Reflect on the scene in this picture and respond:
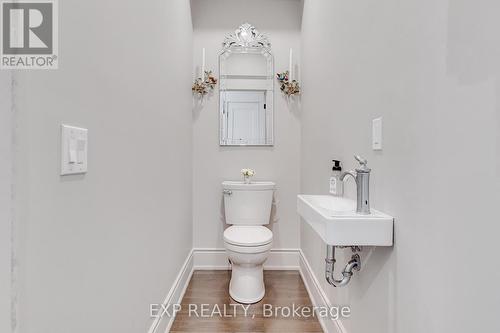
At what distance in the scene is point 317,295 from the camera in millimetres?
1813

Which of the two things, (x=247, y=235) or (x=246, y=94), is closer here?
(x=247, y=235)

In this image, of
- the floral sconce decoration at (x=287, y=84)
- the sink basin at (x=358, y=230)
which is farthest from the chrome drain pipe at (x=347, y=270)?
the floral sconce decoration at (x=287, y=84)

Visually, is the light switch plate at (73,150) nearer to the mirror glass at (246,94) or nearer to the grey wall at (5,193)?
the grey wall at (5,193)

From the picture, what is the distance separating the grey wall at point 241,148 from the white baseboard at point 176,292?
0.27 m

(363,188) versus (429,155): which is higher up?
(429,155)

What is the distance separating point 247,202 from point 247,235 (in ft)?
1.29

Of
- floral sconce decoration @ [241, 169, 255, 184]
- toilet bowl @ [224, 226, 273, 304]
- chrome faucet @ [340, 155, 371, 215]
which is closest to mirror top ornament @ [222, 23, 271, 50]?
floral sconce decoration @ [241, 169, 255, 184]

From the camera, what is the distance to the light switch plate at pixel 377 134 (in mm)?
1006

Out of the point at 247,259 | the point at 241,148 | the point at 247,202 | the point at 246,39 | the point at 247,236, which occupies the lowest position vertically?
the point at 247,259

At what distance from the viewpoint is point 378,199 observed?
3.39 feet

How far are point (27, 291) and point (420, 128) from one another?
1067 millimetres

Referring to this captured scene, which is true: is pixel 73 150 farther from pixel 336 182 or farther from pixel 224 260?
pixel 224 260

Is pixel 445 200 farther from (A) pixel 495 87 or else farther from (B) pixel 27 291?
(B) pixel 27 291

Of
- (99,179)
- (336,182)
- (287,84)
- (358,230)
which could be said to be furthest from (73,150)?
(287,84)
